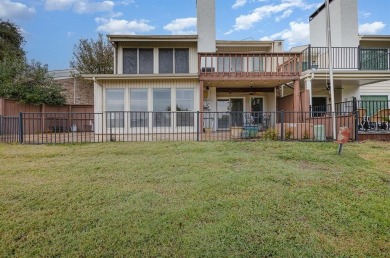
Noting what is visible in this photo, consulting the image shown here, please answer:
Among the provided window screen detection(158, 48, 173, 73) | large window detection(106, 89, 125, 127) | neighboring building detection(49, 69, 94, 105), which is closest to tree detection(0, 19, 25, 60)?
neighboring building detection(49, 69, 94, 105)

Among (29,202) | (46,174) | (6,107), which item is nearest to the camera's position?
(29,202)

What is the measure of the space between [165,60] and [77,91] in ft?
40.6

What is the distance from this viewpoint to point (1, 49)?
26.0 metres

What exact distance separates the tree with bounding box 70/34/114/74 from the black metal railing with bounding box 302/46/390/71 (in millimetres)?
17207

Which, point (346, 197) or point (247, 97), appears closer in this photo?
point (346, 197)

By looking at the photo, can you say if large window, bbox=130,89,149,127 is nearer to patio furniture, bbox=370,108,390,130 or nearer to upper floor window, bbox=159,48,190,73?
upper floor window, bbox=159,48,190,73

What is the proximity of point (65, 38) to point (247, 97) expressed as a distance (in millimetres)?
19057

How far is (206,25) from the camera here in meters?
15.5

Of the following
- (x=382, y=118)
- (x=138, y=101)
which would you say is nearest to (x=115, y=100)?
(x=138, y=101)

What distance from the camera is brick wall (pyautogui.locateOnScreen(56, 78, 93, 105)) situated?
23.1 m

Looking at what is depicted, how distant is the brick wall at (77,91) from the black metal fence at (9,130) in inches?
523

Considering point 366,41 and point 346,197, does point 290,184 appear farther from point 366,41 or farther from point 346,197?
point 366,41

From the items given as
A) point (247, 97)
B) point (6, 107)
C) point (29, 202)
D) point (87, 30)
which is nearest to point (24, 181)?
point (29, 202)

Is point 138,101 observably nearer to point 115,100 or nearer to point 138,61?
point 115,100
